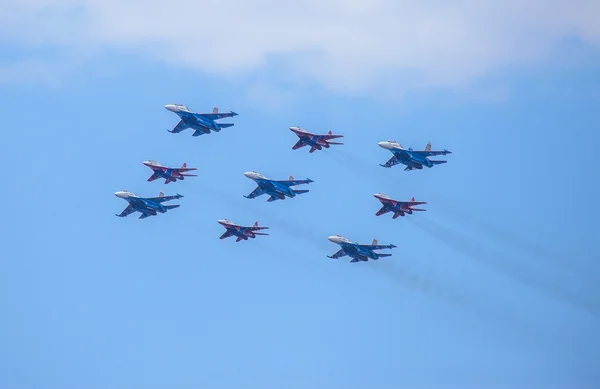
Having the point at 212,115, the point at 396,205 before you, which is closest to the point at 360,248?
the point at 396,205

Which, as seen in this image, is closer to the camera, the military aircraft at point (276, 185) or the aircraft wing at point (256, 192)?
the military aircraft at point (276, 185)

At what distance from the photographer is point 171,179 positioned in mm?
143750

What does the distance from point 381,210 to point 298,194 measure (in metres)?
12.1

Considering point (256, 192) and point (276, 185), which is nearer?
point (276, 185)

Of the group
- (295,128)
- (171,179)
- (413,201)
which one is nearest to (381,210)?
(413,201)

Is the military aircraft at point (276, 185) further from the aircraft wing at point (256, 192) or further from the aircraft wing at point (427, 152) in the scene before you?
the aircraft wing at point (427, 152)

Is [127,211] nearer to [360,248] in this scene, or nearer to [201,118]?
[201,118]

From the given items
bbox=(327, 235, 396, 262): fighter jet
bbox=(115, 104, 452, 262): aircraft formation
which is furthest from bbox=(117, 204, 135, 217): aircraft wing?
bbox=(327, 235, 396, 262): fighter jet

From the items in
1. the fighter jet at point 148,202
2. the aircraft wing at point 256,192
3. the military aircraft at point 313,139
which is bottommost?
the fighter jet at point 148,202

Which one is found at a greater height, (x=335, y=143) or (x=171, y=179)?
(x=335, y=143)

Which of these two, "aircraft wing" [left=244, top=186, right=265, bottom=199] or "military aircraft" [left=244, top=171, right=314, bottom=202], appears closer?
"military aircraft" [left=244, top=171, right=314, bottom=202]

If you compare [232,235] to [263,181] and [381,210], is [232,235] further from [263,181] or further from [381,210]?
[381,210]

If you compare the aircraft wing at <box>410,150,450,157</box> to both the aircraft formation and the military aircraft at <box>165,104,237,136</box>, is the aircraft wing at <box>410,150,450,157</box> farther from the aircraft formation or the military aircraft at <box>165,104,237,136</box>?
the military aircraft at <box>165,104,237,136</box>

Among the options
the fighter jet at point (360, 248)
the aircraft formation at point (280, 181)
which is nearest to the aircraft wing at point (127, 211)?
the aircraft formation at point (280, 181)
